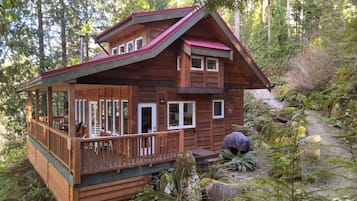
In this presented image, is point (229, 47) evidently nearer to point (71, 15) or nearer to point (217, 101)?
point (217, 101)

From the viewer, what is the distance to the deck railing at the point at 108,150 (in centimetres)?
631

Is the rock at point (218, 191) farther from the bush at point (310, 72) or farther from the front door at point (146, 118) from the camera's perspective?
the bush at point (310, 72)

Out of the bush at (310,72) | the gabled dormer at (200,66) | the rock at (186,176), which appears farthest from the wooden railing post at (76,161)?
the bush at (310,72)

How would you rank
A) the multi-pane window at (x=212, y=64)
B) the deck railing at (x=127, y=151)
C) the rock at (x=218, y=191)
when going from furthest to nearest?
the multi-pane window at (x=212, y=64) → the deck railing at (x=127, y=151) → the rock at (x=218, y=191)

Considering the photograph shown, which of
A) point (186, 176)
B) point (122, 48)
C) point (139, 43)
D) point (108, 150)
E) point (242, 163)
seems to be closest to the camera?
point (186, 176)

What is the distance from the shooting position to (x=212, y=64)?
10.1m

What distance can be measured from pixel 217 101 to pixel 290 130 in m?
9.23

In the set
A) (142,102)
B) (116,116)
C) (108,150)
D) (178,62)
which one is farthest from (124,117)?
(178,62)

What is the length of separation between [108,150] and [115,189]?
1.19 meters

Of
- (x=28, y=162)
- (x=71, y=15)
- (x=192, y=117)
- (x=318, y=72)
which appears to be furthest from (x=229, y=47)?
(x=71, y=15)

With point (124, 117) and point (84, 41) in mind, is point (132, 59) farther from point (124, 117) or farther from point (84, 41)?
point (84, 41)

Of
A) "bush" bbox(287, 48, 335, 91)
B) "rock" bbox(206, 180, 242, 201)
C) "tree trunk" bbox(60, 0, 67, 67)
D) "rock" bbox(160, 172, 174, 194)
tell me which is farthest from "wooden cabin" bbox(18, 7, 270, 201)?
"tree trunk" bbox(60, 0, 67, 67)

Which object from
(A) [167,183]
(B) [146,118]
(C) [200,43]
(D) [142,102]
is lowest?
(A) [167,183]

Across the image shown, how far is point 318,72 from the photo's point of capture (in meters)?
12.1
